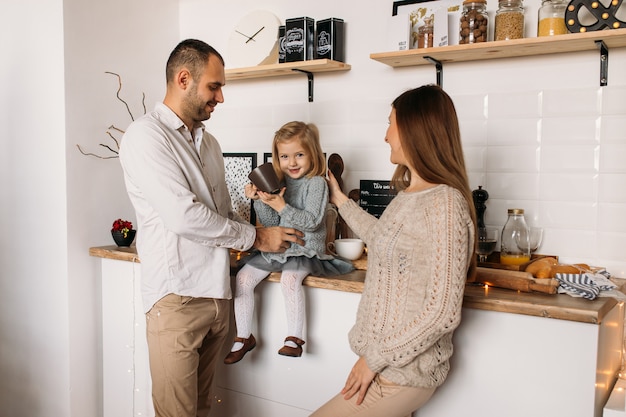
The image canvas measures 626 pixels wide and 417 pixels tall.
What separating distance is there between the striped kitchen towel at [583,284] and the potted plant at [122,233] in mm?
1714

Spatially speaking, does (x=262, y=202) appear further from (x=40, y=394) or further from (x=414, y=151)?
(x=40, y=394)

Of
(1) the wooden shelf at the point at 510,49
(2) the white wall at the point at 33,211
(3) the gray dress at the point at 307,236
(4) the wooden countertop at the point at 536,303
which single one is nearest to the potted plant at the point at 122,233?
(2) the white wall at the point at 33,211

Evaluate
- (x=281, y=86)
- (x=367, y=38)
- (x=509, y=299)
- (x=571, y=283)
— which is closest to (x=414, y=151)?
(x=509, y=299)

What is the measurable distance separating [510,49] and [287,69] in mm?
951

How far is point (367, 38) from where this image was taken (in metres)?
2.65

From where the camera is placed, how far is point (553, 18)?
6.99 ft

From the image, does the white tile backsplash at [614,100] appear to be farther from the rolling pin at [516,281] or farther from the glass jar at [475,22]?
the rolling pin at [516,281]

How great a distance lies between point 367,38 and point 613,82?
0.98m

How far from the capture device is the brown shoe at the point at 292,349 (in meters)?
2.05

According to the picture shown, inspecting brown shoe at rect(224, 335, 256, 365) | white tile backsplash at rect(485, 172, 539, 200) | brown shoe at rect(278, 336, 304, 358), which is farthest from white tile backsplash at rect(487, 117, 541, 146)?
brown shoe at rect(224, 335, 256, 365)

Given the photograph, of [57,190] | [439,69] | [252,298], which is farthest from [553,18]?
[57,190]

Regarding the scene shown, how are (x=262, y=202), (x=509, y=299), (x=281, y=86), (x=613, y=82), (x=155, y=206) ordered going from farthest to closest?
(x=281, y=86), (x=262, y=202), (x=613, y=82), (x=155, y=206), (x=509, y=299)

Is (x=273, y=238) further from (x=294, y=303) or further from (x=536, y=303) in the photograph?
(x=536, y=303)

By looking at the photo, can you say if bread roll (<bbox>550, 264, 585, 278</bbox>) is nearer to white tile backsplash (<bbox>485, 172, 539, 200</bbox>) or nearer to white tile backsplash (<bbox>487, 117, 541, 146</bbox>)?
white tile backsplash (<bbox>485, 172, 539, 200</bbox>)
